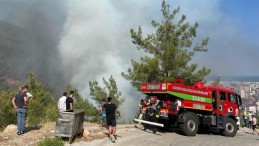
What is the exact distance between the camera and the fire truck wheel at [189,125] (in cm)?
1609

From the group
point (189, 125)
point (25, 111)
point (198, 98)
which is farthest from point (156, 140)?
point (25, 111)

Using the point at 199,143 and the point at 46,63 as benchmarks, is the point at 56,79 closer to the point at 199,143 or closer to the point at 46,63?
the point at 46,63

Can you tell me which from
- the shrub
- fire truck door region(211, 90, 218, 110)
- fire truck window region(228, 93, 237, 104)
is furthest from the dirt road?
fire truck window region(228, 93, 237, 104)

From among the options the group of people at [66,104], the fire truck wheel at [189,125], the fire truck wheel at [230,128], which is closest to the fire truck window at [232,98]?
the fire truck wheel at [230,128]

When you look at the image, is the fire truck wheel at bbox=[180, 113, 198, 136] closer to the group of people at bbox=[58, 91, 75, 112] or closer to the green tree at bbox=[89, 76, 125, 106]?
the group of people at bbox=[58, 91, 75, 112]

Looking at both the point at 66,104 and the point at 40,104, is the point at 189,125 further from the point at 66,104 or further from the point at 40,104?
the point at 40,104

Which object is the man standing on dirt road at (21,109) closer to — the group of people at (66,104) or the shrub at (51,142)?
the group of people at (66,104)

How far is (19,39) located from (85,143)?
192 m

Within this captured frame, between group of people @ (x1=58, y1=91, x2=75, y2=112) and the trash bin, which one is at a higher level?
group of people @ (x1=58, y1=91, x2=75, y2=112)

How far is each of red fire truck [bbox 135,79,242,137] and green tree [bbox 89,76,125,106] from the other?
1212 cm

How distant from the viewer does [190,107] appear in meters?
16.6

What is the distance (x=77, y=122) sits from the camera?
42.6 ft

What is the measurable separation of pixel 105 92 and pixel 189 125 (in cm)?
1481

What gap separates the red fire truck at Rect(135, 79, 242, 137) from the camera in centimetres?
1617
